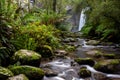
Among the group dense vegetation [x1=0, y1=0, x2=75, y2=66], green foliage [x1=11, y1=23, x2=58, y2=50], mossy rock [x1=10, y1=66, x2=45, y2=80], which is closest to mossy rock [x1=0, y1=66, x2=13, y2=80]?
mossy rock [x1=10, y1=66, x2=45, y2=80]

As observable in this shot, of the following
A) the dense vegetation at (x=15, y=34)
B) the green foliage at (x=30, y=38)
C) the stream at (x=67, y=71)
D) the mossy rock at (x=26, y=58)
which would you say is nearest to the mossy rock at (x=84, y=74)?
the stream at (x=67, y=71)

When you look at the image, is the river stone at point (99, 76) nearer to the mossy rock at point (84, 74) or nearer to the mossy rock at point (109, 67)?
the mossy rock at point (84, 74)

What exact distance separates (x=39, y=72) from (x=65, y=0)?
2523 centimetres

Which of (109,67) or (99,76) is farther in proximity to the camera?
(109,67)

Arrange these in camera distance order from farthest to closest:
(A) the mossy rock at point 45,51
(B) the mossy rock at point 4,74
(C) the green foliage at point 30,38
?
1. (A) the mossy rock at point 45,51
2. (C) the green foliage at point 30,38
3. (B) the mossy rock at point 4,74

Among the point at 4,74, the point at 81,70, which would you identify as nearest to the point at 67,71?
the point at 81,70

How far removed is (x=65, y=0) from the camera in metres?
31.2

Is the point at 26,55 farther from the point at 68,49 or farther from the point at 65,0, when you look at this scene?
the point at 65,0

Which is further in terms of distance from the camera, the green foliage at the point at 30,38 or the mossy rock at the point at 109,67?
the green foliage at the point at 30,38

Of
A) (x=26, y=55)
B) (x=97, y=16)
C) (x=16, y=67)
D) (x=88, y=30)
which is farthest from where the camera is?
(x=88, y=30)

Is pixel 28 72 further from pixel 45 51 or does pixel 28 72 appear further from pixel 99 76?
pixel 45 51

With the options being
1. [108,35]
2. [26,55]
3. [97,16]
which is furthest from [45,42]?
[108,35]

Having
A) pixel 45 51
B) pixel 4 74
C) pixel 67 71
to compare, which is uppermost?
pixel 4 74

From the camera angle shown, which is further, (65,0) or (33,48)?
(65,0)
